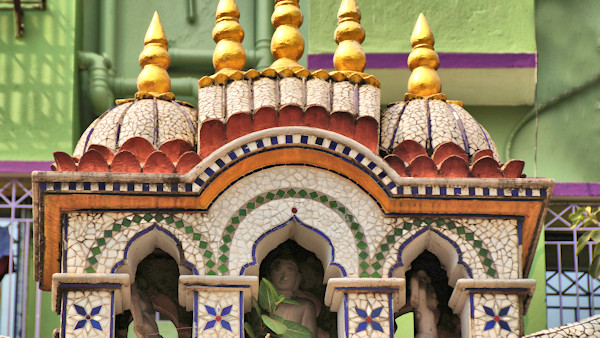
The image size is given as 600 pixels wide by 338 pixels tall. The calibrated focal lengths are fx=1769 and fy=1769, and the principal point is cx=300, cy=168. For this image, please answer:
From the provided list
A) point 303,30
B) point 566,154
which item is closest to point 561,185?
point 566,154

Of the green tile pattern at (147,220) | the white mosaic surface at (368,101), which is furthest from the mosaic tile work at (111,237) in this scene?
the white mosaic surface at (368,101)

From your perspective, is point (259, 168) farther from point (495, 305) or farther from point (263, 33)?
point (263, 33)

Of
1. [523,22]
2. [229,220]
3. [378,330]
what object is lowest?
[378,330]

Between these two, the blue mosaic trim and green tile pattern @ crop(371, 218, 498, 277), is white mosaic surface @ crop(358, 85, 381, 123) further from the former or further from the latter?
green tile pattern @ crop(371, 218, 498, 277)

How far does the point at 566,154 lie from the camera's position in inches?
687

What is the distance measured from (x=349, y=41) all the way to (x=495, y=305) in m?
2.32

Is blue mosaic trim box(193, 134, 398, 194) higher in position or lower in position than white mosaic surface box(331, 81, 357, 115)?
lower

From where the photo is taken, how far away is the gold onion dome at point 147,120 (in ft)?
41.3

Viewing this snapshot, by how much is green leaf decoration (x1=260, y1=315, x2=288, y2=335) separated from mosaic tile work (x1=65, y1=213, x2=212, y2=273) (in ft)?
2.00

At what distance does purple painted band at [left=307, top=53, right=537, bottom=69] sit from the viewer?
56.7ft

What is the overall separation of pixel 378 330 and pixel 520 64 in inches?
235

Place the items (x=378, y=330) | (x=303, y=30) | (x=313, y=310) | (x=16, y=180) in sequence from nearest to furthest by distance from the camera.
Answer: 1. (x=378, y=330)
2. (x=313, y=310)
3. (x=16, y=180)
4. (x=303, y=30)

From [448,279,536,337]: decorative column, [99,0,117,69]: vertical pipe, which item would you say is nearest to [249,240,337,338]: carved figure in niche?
[448,279,536,337]: decorative column

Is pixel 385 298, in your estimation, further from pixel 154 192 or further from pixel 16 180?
pixel 16 180
